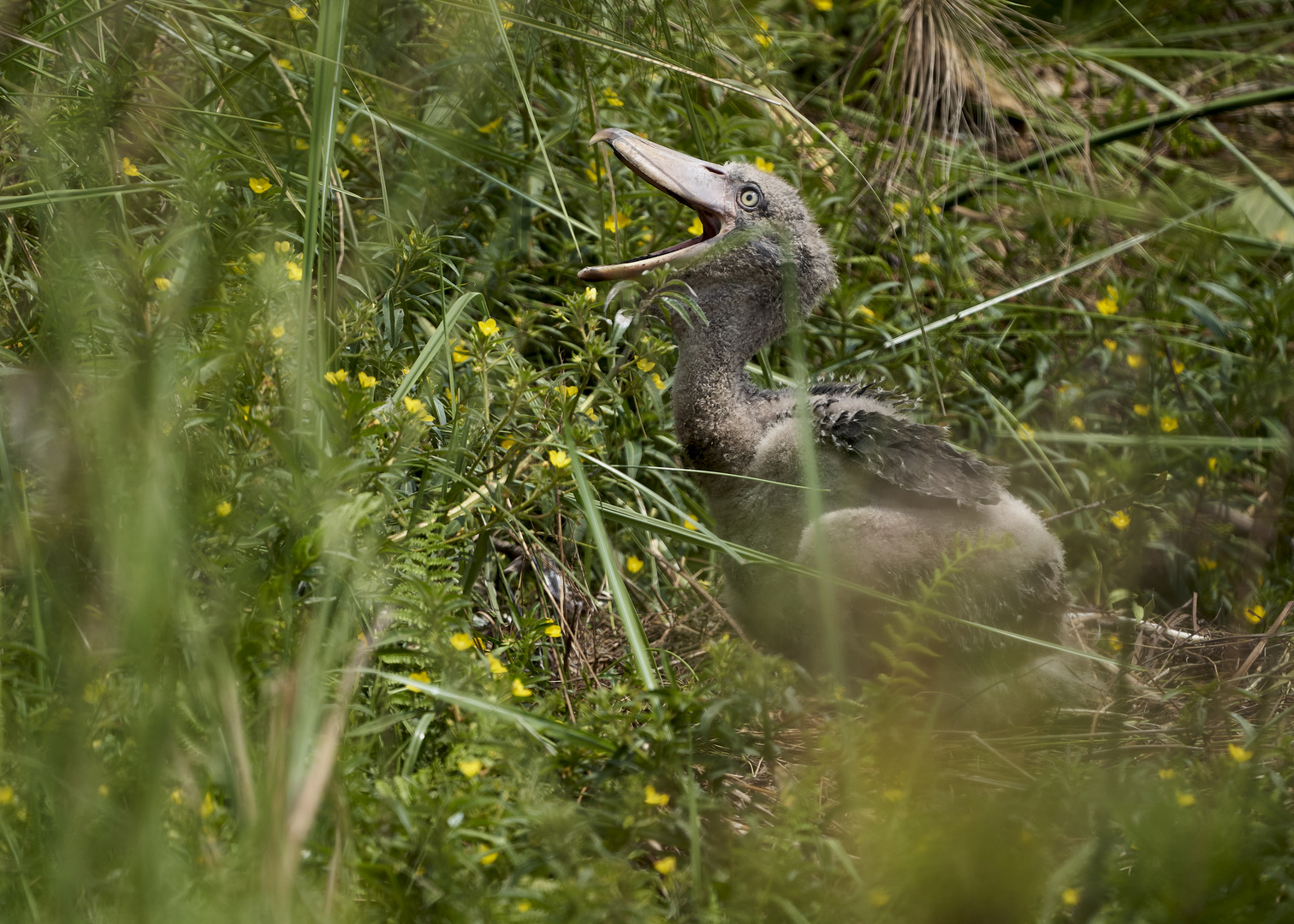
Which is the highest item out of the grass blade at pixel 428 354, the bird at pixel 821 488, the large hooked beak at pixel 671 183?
the large hooked beak at pixel 671 183

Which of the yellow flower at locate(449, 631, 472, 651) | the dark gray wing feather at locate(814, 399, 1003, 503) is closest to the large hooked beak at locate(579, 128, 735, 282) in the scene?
the dark gray wing feather at locate(814, 399, 1003, 503)

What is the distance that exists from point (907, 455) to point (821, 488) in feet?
0.73

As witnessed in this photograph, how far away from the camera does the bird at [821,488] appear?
7.84 ft

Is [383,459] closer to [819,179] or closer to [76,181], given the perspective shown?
[76,181]

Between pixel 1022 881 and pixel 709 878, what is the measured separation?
1.58 feet

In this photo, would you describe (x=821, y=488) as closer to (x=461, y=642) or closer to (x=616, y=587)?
(x=616, y=587)

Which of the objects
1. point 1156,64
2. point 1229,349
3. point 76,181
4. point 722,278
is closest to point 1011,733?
point 722,278

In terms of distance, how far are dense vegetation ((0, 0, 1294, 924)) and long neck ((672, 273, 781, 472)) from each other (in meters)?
0.13

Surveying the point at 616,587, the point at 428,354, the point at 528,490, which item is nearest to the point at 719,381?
the point at 528,490

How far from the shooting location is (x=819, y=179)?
3760 millimetres

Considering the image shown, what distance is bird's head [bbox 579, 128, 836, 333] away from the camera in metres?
2.74

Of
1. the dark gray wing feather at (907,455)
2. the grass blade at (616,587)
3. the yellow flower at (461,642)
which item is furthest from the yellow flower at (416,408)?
the dark gray wing feather at (907,455)

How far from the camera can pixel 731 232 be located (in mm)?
2766

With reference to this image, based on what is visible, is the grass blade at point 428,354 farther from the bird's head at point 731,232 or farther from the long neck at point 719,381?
the long neck at point 719,381
